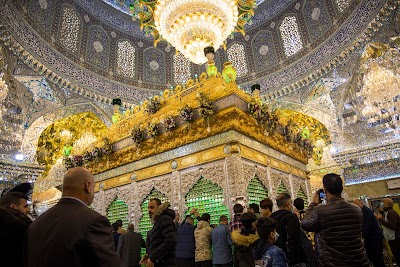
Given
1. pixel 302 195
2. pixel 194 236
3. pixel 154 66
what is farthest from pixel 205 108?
pixel 154 66

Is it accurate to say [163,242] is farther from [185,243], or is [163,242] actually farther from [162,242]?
[185,243]

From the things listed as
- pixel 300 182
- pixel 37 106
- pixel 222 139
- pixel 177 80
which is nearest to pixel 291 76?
pixel 177 80

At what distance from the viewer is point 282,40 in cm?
1477

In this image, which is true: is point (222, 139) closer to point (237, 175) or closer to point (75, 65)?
point (237, 175)

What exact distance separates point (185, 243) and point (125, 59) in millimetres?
13008

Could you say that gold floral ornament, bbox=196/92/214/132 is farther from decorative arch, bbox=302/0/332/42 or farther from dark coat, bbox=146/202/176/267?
decorative arch, bbox=302/0/332/42

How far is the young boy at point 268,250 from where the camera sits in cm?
225

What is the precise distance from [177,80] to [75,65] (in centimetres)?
556

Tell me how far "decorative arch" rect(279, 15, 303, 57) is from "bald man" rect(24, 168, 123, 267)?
1426 cm

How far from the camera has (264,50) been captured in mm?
15344

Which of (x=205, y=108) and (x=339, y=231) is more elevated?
(x=205, y=108)

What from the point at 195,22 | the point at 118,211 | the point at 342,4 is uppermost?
the point at 342,4

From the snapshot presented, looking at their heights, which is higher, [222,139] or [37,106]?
[37,106]

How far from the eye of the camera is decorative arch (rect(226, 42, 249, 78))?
1575 cm
